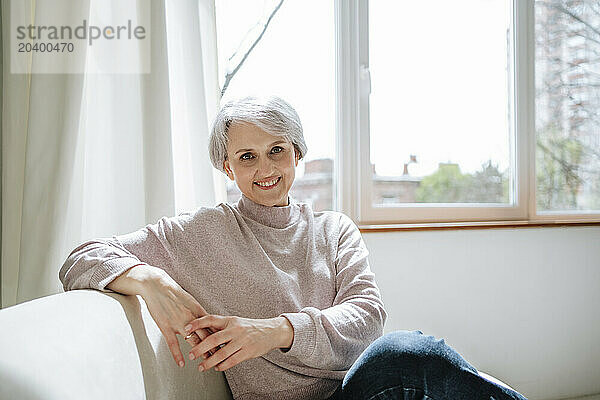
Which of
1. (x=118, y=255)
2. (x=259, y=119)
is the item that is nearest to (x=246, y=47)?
(x=259, y=119)

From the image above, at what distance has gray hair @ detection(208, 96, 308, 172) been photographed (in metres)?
1.52

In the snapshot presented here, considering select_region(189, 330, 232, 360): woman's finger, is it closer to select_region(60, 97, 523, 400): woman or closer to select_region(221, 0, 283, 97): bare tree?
select_region(60, 97, 523, 400): woman

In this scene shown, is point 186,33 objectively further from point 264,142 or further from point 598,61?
point 598,61

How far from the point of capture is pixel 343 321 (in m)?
1.35

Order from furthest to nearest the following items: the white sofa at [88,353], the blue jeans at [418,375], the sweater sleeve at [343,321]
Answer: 1. the sweater sleeve at [343,321]
2. the blue jeans at [418,375]
3. the white sofa at [88,353]

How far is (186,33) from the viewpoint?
1946mm

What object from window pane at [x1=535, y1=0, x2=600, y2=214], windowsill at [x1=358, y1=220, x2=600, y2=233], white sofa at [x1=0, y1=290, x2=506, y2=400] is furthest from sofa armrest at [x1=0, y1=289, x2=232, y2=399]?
window pane at [x1=535, y1=0, x2=600, y2=214]

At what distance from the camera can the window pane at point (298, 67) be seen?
2.30 meters

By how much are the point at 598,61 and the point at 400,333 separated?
2.15 metres

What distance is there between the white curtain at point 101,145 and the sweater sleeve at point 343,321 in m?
0.59

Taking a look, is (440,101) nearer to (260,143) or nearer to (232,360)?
(260,143)

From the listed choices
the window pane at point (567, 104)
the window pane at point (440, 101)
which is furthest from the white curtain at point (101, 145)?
the window pane at point (567, 104)

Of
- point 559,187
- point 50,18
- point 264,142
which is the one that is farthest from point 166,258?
point 559,187

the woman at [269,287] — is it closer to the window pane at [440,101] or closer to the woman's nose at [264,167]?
the woman's nose at [264,167]
